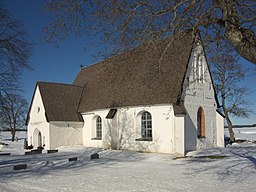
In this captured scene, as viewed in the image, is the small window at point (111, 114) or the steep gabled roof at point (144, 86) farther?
the small window at point (111, 114)

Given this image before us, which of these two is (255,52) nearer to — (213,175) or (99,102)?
(213,175)

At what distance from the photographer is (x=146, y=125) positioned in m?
20.5

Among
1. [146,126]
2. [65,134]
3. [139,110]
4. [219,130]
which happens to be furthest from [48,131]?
[219,130]

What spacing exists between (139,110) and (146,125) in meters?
1.27

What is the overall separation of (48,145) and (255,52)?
2132 centimetres

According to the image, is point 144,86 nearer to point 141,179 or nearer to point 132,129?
point 132,129

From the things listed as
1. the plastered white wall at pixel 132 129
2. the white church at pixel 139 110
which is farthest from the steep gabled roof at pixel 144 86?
the plastered white wall at pixel 132 129

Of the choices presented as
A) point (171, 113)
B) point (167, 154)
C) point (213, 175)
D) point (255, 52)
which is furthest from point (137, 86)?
point (255, 52)

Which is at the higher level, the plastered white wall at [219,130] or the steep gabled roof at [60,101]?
the steep gabled roof at [60,101]

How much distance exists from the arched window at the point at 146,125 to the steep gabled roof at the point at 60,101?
7883 millimetres

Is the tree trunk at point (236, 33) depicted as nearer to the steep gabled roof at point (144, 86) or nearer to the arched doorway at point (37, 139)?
the steep gabled roof at point (144, 86)

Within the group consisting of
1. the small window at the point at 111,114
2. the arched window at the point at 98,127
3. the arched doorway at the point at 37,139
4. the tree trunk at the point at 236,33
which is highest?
the tree trunk at the point at 236,33

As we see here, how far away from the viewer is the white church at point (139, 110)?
18.7m

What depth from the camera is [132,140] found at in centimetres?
2103
